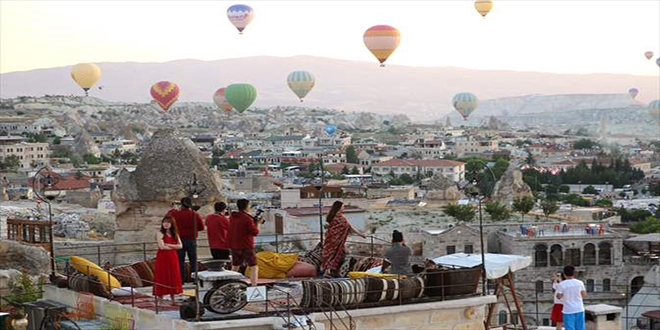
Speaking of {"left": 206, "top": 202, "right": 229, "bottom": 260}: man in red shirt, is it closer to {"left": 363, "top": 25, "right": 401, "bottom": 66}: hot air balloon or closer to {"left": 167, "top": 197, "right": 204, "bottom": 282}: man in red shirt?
{"left": 167, "top": 197, "right": 204, "bottom": 282}: man in red shirt

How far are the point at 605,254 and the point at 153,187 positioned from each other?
29.5 metres

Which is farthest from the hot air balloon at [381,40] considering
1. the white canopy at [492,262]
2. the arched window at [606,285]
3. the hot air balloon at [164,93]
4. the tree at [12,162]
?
the white canopy at [492,262]

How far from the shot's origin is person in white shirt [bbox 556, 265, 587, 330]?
28.2ft

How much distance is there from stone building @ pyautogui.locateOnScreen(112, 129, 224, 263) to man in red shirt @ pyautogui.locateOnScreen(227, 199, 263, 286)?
230 inches

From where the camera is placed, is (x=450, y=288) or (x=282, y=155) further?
(x=282, y=155)

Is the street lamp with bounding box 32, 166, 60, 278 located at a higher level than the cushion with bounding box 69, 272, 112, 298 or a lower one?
higher

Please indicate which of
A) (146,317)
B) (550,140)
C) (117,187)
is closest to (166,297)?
(146,317)

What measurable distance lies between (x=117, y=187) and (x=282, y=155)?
97.4 meters

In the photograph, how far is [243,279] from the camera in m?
7.81

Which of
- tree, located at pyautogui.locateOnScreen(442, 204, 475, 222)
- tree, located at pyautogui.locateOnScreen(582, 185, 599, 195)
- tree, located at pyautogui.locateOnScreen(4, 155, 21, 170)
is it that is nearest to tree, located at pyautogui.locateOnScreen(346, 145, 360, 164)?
tree, located at pyautogui.locateOnScreen(582, 185, 599, 195)

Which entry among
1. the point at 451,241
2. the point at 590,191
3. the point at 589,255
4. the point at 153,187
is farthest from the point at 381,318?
the point at 590,191

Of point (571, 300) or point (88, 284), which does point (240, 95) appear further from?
point (571, 300)

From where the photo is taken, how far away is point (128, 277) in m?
9.13

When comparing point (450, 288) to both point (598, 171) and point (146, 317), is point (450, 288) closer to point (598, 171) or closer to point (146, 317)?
point (146, 317)
